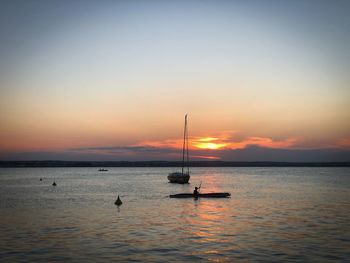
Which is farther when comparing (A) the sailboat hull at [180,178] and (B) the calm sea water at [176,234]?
(A) the sailboat hull at [180,178]

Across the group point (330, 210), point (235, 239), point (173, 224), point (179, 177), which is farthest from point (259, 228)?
point (179, 177)

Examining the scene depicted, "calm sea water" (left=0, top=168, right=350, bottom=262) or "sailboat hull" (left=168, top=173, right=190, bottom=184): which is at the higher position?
"sailboat hull" (left=168, top=173, right=190, bottom=184)

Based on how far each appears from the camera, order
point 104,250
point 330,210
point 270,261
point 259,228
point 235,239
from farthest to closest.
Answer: point 330,210 < point 259,228 < point 235,239 < point 104,250 < point 270,261

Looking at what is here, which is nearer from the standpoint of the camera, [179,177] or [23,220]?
[23,220]

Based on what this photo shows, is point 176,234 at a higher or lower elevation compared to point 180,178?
lower

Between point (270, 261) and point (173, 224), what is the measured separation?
15.3 m

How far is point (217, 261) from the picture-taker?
23172mm

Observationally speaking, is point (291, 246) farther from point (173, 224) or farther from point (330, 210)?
point (330, 210)

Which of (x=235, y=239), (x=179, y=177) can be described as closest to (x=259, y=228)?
(x=235, y=239)

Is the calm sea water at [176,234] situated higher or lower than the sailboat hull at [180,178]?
lower

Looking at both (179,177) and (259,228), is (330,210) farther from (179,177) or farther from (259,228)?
(179,177)

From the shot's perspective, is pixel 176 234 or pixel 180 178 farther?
pixel 180 178

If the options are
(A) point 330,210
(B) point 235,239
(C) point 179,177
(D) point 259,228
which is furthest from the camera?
(C) point 179,177

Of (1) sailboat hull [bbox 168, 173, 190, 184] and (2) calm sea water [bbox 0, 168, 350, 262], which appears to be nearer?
(2) calm sea water [bbox 0, 168, 350, 262]
